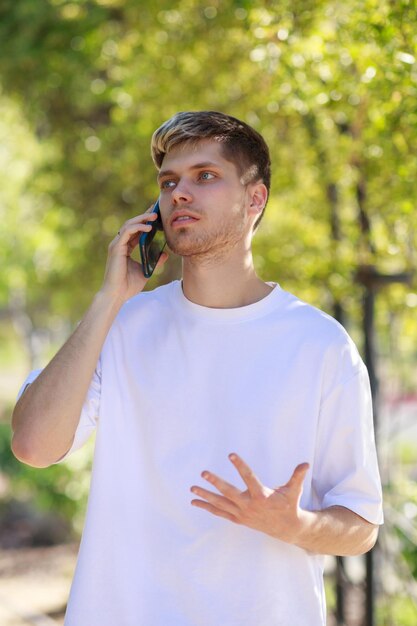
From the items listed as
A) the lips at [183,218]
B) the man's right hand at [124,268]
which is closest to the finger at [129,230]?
the man's right hand at [124,268]

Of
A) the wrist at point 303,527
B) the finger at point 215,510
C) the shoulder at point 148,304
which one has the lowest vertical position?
the wrist at point 303,527

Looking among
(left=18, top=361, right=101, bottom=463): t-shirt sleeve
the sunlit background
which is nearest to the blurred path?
the sunlit background

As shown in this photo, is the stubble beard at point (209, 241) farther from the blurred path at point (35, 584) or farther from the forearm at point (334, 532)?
the blurred path at point (35, 584)

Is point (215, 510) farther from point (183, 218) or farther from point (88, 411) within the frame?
point (183, 218)

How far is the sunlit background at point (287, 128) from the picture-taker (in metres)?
3.11

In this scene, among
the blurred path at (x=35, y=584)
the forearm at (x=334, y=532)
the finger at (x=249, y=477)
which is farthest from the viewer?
the blurred path at (x=35, y=584)

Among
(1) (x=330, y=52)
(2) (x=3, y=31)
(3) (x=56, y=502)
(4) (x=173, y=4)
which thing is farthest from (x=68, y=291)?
(1) (x=330, y=52)

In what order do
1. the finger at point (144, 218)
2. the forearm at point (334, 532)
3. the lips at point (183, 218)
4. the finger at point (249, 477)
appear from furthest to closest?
the finger at point (144, 218) < the lips at point (183, 218) < the forearm at point (334, 532) < the finger at point (249, 477)

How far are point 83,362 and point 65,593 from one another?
6.66 meters

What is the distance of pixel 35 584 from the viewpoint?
848 cm

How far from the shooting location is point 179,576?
6.30 ft

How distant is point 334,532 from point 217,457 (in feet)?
0.96

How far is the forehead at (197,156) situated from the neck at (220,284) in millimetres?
208

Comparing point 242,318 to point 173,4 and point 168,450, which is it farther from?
point 173,4
